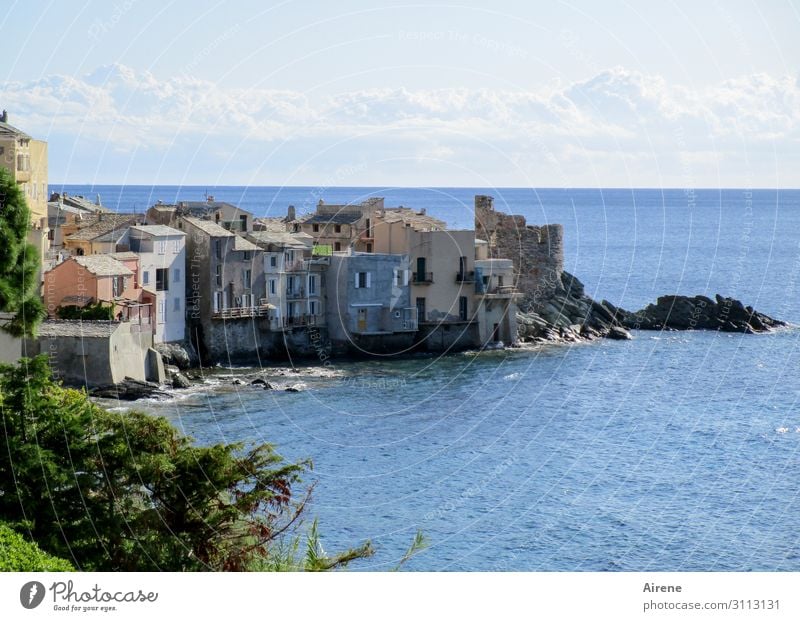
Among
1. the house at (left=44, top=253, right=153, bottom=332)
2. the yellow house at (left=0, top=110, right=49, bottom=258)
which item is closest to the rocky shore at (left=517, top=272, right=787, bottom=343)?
the house at (left=44, top=253, right=153, bottom=332)

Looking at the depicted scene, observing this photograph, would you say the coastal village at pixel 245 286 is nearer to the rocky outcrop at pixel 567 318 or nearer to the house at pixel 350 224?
Answer: the house at pixel 350 224

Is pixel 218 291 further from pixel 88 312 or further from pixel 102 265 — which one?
pixel 88 312

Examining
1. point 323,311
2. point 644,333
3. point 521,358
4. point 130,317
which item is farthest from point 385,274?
point 644,333

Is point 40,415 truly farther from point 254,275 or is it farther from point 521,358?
point 521,358

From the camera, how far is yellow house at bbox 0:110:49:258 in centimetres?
4581

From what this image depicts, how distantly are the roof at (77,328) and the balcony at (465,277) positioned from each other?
1883 cm

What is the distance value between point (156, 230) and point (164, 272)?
1.80 meters

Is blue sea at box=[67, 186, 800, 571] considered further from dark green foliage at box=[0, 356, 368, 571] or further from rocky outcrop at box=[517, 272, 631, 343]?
dark green foliage at box=[0, 356, 368, 571]

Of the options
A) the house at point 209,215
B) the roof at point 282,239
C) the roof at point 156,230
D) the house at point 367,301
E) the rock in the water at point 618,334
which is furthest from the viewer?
the rock in the water at point 618,334

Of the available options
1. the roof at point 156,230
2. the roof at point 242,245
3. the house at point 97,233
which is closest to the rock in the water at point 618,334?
the roof at point 242,245

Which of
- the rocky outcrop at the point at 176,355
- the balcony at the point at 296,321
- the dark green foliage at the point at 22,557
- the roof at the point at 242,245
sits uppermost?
the roof at the point at 242,245

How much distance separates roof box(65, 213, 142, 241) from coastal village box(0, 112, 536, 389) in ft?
0.41

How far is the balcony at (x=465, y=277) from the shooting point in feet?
210

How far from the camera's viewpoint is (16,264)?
25516 millimetres
